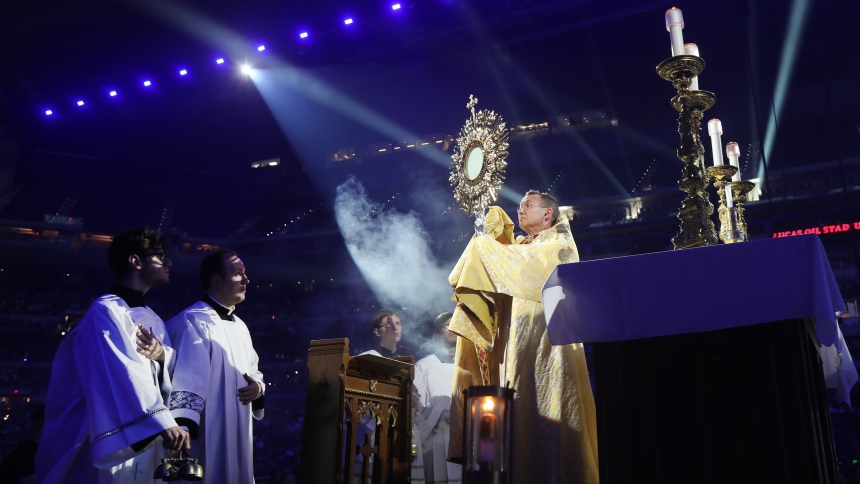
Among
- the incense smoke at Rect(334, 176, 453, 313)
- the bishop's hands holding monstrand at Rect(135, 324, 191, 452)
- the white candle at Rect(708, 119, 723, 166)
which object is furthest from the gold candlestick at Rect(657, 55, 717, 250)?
the incense smoke at Rect(334, 176, 453, 313)

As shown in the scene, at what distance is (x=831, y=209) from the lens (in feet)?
64.5

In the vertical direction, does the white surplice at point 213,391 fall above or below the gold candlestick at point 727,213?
below

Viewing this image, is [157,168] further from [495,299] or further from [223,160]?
[495,299]

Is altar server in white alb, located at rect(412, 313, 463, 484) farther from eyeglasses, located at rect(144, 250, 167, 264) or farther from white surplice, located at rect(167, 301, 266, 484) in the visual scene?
eyeglasses, located at rect(144, 250, 167, 264)

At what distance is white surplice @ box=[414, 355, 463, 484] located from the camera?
490cm

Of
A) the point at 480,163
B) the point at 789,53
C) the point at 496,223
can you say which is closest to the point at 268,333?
the point at 789,53

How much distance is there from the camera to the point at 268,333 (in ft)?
77.3

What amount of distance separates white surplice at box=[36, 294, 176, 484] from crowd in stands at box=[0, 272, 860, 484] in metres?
14.3

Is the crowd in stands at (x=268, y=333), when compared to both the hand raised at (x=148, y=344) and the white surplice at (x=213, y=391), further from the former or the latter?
the hand raised at (x=148, y=344)

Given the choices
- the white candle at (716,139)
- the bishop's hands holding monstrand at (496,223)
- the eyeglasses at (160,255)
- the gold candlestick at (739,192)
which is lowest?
the eyeglasses at (160,255)

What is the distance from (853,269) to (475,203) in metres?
18.8

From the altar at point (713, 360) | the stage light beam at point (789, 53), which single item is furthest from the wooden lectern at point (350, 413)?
the stage light beam at point (789, 53)

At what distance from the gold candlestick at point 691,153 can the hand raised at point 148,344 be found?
2.30 metres

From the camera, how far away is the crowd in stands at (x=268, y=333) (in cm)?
1889
